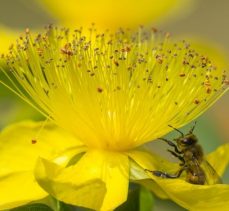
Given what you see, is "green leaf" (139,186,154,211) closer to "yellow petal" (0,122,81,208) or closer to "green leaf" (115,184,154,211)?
"green leaf" (115,184,154,211)

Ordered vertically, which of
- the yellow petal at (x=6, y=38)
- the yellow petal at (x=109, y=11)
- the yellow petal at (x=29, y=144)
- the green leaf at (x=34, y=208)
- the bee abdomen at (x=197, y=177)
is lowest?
the green leaf at (x=34, y=208)

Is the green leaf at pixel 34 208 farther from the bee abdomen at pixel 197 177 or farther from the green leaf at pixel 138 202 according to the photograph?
the bee abdomen at pixel 197 177

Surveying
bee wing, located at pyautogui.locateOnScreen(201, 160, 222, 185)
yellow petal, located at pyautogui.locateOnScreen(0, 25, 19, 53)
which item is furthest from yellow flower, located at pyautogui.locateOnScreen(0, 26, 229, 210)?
yellow petal, located at pyautogui.locateOnScreen(0, 25, 19, 53)

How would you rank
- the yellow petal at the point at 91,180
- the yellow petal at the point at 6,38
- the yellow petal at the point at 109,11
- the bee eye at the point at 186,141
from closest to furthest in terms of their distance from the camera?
the yellow petal at the point at 91,180 → the bee eye at the point at 186,141 → the yellow petal at the point at 6,38 → the yellow petal at the point at 109,11

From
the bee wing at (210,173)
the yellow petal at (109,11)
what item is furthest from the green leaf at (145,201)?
the yellow petal at (109,11)

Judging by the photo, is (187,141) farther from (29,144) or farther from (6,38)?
(6,38)

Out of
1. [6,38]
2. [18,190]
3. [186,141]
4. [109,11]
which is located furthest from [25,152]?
[109,11]
